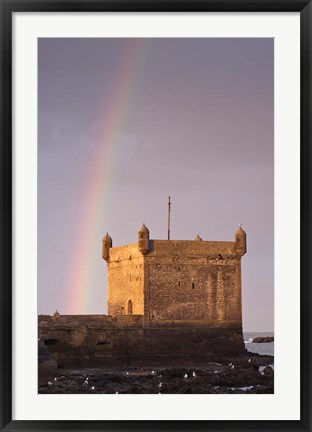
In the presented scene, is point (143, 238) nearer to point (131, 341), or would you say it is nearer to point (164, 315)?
point (164, 315)

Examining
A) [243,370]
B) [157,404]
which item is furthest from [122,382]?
[157,404]

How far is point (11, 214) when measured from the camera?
12156 millimetres

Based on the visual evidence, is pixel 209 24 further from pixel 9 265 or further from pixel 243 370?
pixel 243 370

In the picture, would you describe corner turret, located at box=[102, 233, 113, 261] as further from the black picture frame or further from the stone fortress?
the black picture frame

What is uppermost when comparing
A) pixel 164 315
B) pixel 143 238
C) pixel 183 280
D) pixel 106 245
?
pixel 143 238

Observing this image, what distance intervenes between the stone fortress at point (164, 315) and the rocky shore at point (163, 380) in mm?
1391

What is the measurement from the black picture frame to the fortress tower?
27.3 meters

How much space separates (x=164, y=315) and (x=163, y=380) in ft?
21.9

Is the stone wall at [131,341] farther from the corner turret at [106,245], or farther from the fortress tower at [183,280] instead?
the corner turret at [106,245]

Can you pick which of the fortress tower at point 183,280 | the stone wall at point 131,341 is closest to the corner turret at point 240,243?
the fortress tower at point 183,280

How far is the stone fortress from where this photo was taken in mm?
37969

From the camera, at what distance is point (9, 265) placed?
12094mm

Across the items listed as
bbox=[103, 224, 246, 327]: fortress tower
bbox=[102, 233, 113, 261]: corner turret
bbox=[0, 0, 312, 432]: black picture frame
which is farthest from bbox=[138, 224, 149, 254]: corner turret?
bbox=[0, 0, 312, 432]: black picture frame

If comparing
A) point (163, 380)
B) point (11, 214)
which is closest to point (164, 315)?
point (163, 380)
